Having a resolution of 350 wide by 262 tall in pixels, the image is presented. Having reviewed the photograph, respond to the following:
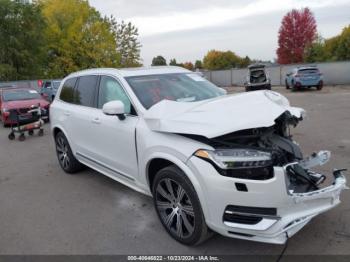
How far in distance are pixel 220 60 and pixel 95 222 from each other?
9724cm

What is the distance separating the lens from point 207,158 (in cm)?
303

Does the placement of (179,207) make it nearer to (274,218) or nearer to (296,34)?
(274,218)

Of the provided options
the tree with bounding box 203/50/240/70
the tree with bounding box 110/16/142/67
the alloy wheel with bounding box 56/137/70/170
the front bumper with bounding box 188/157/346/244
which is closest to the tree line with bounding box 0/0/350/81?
the tree with bounding box 110/16/142/67

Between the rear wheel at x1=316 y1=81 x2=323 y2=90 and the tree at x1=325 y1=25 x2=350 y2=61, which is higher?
the tree at x1=325 y1=25 x2=350 y2=61

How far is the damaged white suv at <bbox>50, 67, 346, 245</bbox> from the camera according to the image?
289 cm

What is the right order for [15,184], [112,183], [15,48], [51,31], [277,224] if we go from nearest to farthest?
1. [277,224]
2. [112,183]
3. [15,184]
4. [15,48]
5. [51,31]

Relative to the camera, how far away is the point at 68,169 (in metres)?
6.16

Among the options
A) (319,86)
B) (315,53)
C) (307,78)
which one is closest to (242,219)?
(307,78)

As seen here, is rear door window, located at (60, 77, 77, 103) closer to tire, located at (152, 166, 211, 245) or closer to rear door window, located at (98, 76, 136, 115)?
rear door window, located at (98, 76, 136, 115)

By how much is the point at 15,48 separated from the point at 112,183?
35368 millimetres

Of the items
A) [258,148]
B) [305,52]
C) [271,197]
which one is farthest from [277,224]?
[305,52]

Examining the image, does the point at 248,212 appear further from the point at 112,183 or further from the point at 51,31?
the point at 51,31

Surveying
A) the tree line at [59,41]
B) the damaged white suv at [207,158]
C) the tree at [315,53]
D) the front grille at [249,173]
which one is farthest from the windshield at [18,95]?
the tree at [315,53]

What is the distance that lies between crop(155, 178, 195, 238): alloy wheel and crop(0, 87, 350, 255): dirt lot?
0.57 ft
